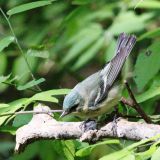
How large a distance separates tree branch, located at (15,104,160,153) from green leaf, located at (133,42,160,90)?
0.50m

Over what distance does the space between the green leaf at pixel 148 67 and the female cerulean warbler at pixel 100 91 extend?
0.54 feet

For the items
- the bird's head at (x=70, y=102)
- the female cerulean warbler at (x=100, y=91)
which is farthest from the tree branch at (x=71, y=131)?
the female cerulean warbler at (x=100, y=91)

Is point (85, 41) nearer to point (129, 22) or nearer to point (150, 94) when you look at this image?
point (129, 22)

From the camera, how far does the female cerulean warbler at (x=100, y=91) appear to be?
11.4 feet

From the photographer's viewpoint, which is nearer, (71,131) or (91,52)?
(71,131)

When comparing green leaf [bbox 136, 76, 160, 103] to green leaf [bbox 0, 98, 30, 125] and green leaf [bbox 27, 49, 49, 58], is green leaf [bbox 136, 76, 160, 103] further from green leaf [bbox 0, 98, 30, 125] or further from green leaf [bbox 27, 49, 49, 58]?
green leaf [bbox 27, 49, 49, 58]

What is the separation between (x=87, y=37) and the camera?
457 centimetres

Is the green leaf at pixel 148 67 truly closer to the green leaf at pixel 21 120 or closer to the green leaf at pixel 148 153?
the green leaf at pixel 21 120

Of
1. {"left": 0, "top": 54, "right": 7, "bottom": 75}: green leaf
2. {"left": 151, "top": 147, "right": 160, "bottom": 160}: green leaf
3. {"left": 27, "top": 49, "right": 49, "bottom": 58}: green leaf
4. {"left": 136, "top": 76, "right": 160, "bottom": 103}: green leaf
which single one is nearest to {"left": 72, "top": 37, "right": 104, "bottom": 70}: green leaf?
{"left": 0, "top": 54, "right": 7, "bottom": 75}: green leaf

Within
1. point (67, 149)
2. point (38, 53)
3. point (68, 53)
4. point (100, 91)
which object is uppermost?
point (38, 53)

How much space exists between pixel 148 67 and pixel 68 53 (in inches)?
67.8

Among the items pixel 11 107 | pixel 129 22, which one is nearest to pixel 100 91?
pixel 11 107

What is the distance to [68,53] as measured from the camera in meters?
4.95

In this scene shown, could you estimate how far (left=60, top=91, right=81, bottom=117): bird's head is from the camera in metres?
3.39
